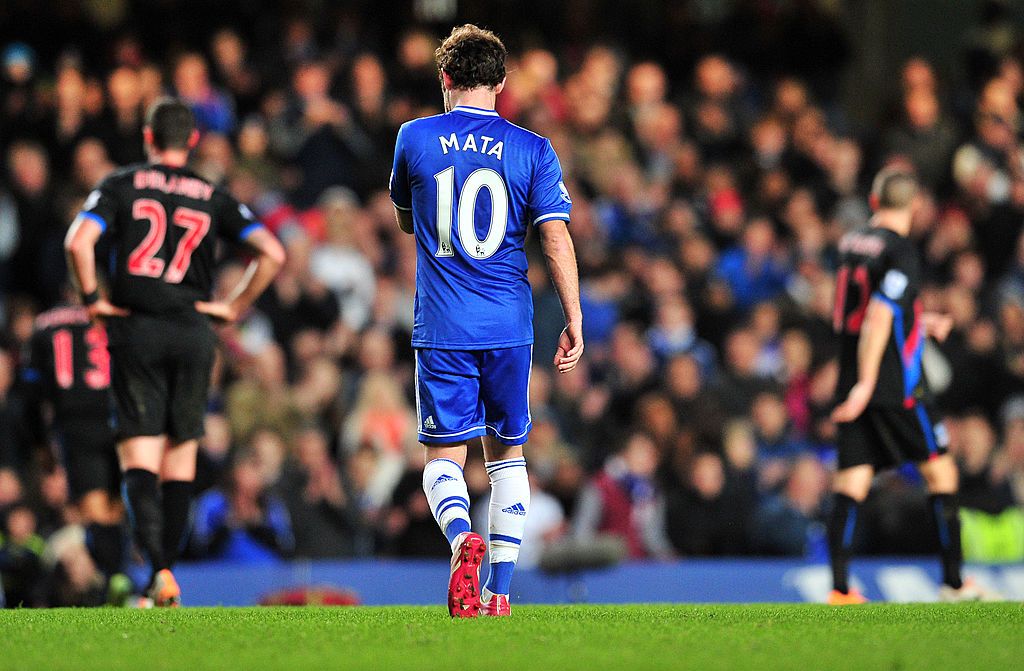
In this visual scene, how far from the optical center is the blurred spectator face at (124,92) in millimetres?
13281

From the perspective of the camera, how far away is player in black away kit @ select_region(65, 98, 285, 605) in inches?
295

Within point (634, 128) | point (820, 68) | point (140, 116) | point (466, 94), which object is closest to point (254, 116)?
point (140, 116)

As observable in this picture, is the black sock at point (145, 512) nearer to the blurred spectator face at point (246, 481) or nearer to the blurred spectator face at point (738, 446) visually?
the blurred spectator face at point (246, 481)

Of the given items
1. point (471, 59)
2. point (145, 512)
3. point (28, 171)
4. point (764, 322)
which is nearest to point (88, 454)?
point (145, 512)

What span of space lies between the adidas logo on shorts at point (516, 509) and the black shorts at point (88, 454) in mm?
3728

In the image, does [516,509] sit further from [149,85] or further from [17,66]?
[17,66]

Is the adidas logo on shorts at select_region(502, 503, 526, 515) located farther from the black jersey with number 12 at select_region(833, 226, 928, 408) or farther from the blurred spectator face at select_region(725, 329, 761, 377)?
the blurred spectator face at select_region(725, 329, 761, 377)

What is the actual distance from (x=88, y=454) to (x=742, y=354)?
6.24m

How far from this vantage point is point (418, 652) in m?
4.82

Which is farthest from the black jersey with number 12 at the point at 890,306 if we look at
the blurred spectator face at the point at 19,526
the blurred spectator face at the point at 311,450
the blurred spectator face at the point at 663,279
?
the blurred spectator face at the point at 19,526

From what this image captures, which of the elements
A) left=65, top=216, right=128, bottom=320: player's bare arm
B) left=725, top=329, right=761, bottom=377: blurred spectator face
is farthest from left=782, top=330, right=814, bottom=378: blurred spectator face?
left=65, top=216, right=128, bottom=320: player's bare arm

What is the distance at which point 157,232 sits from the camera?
24.9 ft

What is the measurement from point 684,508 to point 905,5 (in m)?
9.52

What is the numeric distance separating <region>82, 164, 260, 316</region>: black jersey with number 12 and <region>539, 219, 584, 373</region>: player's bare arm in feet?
7.63
